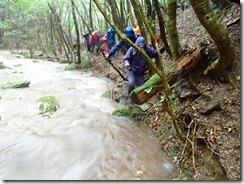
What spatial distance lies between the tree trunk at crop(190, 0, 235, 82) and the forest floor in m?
0.15

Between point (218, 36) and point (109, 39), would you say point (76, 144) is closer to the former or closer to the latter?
point (218, 36)

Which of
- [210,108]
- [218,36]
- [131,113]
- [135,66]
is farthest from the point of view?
[135,66]

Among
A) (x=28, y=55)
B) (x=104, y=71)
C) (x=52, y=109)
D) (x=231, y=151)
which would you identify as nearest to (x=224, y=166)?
(x=231, y=151)

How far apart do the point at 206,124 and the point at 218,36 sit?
4.16 ft

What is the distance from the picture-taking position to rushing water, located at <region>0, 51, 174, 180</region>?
404 centimetres

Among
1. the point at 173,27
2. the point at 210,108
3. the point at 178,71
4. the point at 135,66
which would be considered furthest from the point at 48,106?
the point at 210,108

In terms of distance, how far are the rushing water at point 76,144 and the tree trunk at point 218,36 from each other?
1601mm

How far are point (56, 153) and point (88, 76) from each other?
23.0 feet

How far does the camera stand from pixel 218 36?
13.2ft

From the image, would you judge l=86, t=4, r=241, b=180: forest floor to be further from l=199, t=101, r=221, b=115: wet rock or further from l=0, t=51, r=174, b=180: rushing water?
l=0, t=51, r=174, b=180: rushing water

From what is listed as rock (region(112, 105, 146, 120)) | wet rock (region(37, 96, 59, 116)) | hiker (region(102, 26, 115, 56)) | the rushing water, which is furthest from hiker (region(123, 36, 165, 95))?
hiker (region(102, 26, 115, 56))

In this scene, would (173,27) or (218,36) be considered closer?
(218,36)

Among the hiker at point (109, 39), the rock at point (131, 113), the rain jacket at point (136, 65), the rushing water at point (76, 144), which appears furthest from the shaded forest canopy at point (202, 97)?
the hiker at point (109, 39)

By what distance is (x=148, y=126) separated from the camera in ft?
17.9
